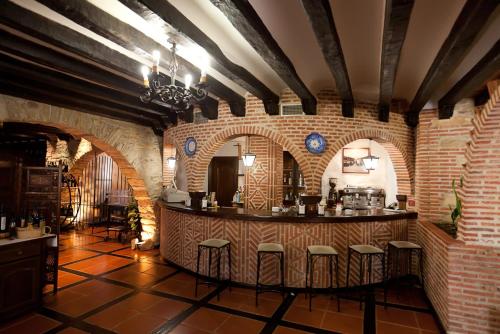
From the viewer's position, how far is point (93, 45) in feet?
10.5

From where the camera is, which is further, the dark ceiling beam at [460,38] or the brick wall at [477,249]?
the brick wall at [477,249]

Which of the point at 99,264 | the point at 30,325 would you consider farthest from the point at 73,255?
the point at 30,325

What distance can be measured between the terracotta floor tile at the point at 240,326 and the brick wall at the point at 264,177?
158 inches

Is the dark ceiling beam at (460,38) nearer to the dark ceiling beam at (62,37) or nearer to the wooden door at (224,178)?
the dark ceiling beam at (62,37)

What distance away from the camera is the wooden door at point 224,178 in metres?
10.5

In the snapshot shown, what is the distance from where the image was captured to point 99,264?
18.2 ft

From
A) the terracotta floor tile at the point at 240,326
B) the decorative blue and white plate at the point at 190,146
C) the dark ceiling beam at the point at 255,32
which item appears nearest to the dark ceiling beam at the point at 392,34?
the dark ceiling beam at the point at 255,32

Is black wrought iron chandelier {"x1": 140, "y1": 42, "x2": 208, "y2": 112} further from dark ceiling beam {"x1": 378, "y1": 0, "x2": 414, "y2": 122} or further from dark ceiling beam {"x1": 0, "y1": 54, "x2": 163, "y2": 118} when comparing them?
dark ceiling beam {"x1": 0, "y1": 54, "x2": 163, "y2": 118}

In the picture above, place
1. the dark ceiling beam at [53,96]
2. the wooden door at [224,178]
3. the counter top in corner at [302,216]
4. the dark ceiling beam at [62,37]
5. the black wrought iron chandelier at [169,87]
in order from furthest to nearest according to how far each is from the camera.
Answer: the wooden door at [224,178] < the counter top in corner at [302,216] < the dark ceiling beam at [53,96] < the black wrought iron chandelier at [169,87] < the dark ceiling beam at [62,37]

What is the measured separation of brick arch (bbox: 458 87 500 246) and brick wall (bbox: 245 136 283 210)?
4510mm

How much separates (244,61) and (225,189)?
7241 mm

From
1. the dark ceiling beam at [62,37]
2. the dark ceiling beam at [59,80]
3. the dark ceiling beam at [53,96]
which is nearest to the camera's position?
the dark ceiling beam at [62,37]

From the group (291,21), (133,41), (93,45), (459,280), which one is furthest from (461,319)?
(93,45)

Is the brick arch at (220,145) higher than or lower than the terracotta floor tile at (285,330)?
higher
